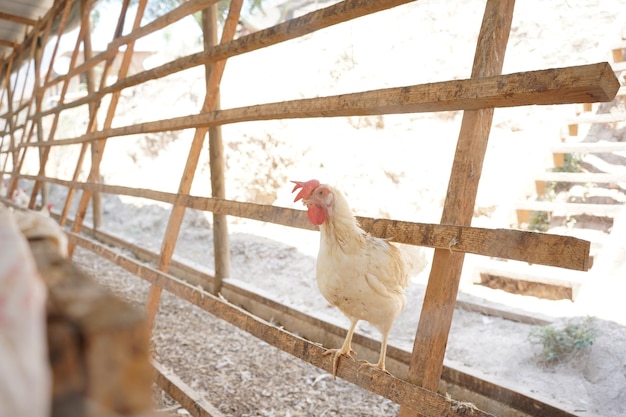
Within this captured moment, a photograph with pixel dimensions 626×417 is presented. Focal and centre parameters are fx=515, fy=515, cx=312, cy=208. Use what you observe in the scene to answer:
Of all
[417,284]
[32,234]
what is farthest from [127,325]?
[417,284]

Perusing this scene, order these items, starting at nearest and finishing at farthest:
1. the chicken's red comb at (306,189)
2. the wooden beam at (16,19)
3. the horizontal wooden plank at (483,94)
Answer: the horizontal wooden plank at (483,94) → the chicken's red comb at (306,189) → the wooden beam at (16,19)

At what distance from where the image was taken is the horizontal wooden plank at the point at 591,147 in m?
3.44

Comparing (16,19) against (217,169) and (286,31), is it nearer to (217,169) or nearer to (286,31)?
(217,169)

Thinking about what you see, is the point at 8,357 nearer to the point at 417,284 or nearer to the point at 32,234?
the point at 32,234

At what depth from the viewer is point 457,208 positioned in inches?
48.6

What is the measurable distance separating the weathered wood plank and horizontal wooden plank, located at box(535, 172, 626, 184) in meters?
3.58

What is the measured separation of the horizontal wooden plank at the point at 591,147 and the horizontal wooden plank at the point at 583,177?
171 mm

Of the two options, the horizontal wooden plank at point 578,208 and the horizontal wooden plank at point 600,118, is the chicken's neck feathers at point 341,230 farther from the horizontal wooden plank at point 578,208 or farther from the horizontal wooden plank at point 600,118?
the horizontal wooden plank at point 600,118

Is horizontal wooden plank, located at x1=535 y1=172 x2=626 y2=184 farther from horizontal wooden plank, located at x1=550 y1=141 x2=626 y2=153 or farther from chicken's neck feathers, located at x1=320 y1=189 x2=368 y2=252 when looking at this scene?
chicken's neck feathers, located at x1=320 y1=189 x2=368 y2=252

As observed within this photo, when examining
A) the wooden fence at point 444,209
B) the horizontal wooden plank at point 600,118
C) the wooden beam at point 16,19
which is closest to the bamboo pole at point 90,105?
the wooden fence at point 444,209

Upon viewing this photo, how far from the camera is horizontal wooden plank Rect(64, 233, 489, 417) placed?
3.89 feet

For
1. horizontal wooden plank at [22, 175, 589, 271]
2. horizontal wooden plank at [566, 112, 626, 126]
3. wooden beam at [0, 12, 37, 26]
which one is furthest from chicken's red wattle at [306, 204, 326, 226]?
wooden beam at [0, 12, 37, 26]

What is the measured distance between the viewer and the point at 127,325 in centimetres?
31

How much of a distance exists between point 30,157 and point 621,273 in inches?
464
